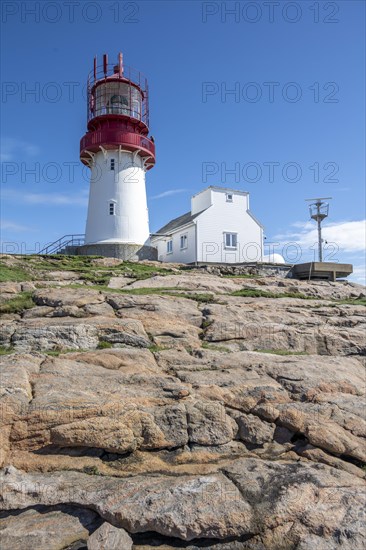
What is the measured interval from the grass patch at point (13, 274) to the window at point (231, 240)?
1886cm

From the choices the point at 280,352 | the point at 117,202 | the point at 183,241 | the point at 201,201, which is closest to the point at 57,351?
the point at 280,352

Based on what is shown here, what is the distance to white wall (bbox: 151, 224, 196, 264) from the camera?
36647 mm

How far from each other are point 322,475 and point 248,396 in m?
2.64

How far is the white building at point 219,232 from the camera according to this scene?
36625 millimetres

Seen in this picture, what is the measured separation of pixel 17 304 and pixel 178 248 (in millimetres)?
24125

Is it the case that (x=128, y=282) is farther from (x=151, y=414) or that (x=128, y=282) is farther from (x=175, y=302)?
(x=151, y=414)

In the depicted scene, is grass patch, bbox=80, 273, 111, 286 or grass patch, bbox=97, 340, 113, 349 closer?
grass patch, bbox=97, 340, 113, 349

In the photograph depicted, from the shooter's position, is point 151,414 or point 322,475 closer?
point 322,475

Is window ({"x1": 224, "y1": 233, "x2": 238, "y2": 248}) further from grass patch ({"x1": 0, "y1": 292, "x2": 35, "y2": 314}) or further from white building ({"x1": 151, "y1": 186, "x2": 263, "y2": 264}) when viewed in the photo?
grass patch ({"x1": 0, "y1": 292, "x2": 35, "y2": 314})

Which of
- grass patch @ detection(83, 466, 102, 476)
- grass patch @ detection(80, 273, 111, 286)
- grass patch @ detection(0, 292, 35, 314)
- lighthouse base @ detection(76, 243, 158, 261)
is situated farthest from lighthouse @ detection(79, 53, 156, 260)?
grass patch @ detection(83, 466, 102, 476)

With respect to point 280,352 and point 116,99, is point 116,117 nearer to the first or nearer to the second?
point 116,99

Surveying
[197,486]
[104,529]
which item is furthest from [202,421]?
[104,529]

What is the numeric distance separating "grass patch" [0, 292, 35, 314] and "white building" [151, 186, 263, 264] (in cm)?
2061

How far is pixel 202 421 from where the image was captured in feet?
32.9
